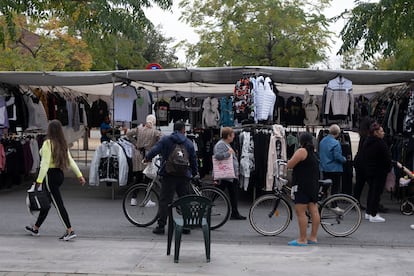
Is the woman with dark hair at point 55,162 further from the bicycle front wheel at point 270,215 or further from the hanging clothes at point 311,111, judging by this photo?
the hanging clothes at point 311,111

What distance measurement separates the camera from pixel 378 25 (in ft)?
38.5

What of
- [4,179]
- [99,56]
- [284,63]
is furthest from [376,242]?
[99,56]

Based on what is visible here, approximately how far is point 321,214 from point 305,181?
982 mm

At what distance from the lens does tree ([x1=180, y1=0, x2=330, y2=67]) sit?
24.1 metres

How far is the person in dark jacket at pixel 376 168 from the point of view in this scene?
1037 centimetres

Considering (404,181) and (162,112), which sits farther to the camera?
(162,112)

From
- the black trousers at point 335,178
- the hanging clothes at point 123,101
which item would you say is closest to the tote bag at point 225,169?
the black trousers at point 335,178

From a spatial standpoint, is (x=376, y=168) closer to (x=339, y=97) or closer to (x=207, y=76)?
(x=339, y=97)

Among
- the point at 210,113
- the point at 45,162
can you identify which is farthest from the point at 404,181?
the point at 45,162

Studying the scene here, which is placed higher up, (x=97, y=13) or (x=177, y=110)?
(x=97, y=13)

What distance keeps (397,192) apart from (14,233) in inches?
289

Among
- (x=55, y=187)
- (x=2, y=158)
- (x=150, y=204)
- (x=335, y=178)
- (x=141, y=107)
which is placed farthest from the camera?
(x=141, y=107)

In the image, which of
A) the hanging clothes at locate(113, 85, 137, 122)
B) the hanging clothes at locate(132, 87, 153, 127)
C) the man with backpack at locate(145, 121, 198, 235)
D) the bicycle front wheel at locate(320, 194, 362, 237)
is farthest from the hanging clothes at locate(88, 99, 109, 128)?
the bicycle front wheel at locate(320, 194, 362, 237)

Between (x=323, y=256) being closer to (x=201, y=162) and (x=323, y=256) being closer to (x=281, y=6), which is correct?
(x=201, y=162)
